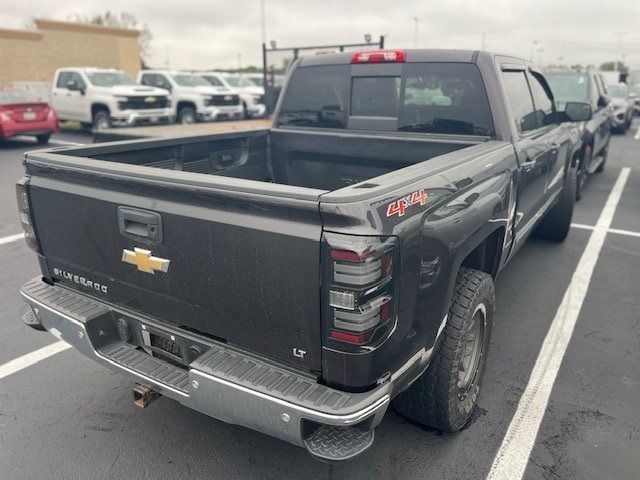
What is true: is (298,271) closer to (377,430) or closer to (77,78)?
(377,430)

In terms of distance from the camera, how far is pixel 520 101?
4.07 m

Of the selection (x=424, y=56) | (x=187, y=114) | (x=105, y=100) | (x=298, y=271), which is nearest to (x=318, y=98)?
(x=424, y=56)

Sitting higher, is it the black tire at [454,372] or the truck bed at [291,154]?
the truck bed at [291,154]

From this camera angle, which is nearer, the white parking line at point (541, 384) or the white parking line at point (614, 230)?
the white parking line at point (541, 384)

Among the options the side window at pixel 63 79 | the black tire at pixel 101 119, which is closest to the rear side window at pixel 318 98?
the black tire at pixel 101 119

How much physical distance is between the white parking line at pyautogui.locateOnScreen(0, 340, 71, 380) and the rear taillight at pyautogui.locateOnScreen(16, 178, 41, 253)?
0.91 m

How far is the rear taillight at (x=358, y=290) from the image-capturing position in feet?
6.27

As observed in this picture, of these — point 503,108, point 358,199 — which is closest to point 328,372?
point 358,199

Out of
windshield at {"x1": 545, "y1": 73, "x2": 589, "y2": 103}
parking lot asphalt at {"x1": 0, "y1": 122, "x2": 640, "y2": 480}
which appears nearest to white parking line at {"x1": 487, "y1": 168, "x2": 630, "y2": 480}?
parking lot asphalt at {"x1": 0, "y1": 122, "x2": 640, "y2": 480}

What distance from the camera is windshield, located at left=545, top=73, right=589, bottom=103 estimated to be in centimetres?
887

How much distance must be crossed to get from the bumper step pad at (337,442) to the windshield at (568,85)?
8201 millimetres

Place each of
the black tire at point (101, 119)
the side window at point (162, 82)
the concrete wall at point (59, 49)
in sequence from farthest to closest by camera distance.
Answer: the concrete wall at point (59, 49), the side window at point (162, 82), the black tire at point (101, 119)

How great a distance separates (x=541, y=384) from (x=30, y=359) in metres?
3.47

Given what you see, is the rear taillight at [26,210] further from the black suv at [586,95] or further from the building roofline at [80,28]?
the building roofline at [80,28]
